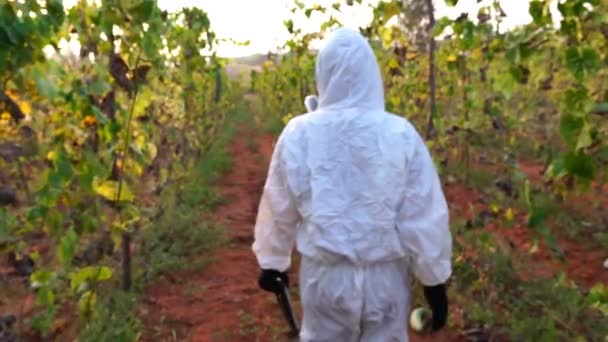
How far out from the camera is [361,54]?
2334mm

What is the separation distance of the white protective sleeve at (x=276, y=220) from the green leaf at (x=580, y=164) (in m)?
0.96

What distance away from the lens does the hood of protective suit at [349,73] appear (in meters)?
2.32

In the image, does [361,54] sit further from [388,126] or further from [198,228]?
[198,228]

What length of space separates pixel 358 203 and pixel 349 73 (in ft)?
1.47

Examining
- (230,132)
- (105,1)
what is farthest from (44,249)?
(230,132)

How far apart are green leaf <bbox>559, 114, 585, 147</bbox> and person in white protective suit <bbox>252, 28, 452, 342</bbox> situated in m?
0.59

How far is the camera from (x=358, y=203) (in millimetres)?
2238

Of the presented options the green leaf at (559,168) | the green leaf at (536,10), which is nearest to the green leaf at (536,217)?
the green leaf at (559,168)

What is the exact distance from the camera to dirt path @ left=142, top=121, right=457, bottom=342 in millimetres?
3877

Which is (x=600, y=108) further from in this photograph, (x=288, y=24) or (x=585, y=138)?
(x=288, y=24)

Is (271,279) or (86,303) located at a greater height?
(271,279)

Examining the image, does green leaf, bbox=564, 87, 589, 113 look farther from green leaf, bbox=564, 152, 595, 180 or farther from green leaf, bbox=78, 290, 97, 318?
green leaf, bbox=78, 290, 97, 318

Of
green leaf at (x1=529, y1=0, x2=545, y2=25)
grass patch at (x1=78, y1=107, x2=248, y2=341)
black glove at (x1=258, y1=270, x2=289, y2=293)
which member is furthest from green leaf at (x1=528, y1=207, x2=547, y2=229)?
grass patch at (x1=78, y1=107, x2=248, y2=341)

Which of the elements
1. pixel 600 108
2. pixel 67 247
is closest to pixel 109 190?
pixel 67 247
